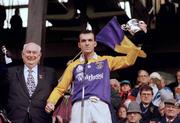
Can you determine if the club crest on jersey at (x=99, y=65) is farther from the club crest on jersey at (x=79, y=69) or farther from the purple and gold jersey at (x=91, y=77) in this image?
the club crest on jersey at (x=79, y=69)

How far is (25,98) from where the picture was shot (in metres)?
6.43

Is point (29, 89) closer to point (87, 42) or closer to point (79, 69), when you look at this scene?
point (79, 69)

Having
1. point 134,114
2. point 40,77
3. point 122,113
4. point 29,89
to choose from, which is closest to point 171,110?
point 134,114

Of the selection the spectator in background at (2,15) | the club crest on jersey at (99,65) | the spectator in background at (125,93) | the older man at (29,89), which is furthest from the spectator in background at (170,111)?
the spectator in background at (2,15)

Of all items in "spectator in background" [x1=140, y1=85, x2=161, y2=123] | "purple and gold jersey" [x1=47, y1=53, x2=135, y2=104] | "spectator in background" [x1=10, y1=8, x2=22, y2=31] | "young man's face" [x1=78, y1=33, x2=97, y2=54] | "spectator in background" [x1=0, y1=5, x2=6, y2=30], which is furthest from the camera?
"spectator in background" [x1=10, y1=8, x2=22, y2=31]

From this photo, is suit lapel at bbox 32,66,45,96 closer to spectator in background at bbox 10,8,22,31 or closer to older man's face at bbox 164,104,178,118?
older man's face at bbox 164,104,178,118

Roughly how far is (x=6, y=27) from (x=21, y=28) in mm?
435

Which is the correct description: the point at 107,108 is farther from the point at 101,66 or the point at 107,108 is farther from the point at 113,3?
the point at 113,3

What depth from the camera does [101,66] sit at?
20.9ft

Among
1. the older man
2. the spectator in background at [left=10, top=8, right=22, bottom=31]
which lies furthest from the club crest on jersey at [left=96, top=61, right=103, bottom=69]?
the spectator in background at [left=10, top=8, right=22, bottom=31]

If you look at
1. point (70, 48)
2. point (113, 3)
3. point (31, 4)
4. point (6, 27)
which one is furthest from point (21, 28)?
point (31, 4)

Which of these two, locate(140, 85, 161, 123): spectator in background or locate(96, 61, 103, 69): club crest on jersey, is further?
locate(140, 85, 161, 123): spectator in background

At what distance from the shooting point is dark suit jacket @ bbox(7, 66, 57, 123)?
251 inches

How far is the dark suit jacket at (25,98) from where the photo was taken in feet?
21.0
